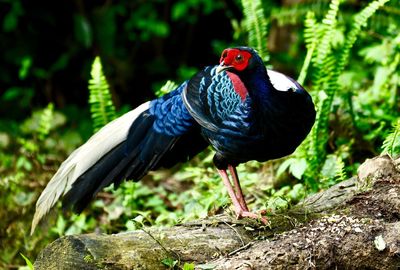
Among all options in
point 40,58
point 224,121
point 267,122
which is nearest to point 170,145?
point 224,121

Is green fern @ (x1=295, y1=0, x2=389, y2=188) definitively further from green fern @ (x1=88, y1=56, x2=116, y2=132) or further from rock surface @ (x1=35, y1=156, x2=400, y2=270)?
green fern @ (x1=88, y1=56, x2=116, y2=132)

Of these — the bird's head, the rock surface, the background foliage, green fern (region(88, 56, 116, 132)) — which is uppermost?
the bird's head

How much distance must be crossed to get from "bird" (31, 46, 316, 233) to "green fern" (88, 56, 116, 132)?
0.94 metres

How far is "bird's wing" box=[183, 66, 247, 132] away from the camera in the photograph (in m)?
4.17

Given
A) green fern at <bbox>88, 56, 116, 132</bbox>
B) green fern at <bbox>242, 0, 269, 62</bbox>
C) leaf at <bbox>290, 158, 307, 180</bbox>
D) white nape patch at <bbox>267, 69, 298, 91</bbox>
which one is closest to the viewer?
white nape patch at <bbox>267, 69, 298, 91</bbox>

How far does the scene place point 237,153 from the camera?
4117 millimetres

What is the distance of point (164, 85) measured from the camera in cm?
569

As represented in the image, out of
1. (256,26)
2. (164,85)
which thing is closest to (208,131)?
(164,85)

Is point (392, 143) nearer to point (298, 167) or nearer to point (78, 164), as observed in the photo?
point (298, 167)

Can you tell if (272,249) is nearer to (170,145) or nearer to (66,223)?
(170,145)

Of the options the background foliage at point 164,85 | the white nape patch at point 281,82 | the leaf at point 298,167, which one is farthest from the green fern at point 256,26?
the white nape patch at point 281,82

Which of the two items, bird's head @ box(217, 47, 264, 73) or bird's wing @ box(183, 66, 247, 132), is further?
bird's wing @ box(183, 66, 247, 132)

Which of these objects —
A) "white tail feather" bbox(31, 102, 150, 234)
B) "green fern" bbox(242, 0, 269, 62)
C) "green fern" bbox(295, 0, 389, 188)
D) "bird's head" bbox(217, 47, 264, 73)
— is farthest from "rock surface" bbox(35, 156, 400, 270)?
"green fern" bbox(242, 0, 269, 62)

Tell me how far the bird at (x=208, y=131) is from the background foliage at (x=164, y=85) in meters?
0.33
